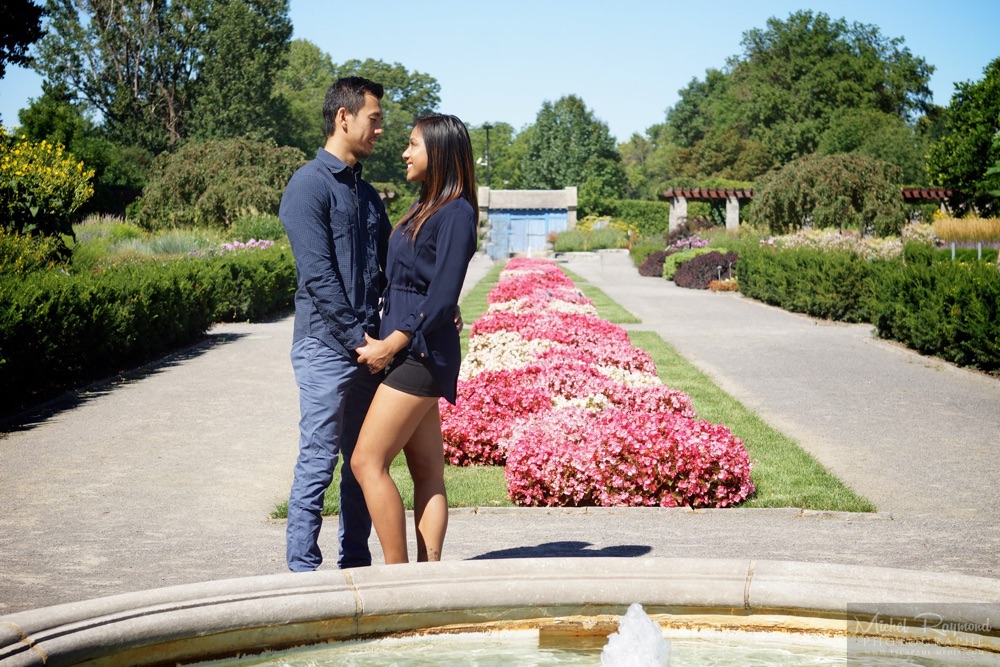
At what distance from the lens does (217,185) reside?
38031mm

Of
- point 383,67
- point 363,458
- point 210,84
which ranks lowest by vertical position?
point 363,458

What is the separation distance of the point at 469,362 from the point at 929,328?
681 centimetres

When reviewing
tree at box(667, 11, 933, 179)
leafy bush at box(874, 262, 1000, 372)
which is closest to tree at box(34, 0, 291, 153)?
tree at box(667, 11, 933, 179)

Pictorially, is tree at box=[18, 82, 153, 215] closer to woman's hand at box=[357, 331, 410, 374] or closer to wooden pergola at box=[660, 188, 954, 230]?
wooden pergola at box=[660, 188, 954, 230]

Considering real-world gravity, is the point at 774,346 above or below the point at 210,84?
below

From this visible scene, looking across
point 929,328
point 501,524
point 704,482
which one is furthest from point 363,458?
point 929,328

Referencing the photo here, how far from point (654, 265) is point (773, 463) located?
3093 cm

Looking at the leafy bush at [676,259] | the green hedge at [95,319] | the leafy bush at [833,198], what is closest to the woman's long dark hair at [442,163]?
the green hedge at [95,319]

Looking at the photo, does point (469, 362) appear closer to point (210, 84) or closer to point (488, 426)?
point (488, 426)

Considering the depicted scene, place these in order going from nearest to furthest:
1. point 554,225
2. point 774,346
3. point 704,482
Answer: point 704,482, point 774,346, point 554,225

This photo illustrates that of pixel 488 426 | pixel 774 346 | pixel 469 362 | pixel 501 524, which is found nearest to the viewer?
pixel 501 524

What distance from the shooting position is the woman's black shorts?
13.0 ft

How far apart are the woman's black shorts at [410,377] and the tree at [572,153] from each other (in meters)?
83.5

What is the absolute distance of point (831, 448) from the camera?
830 centimetres
